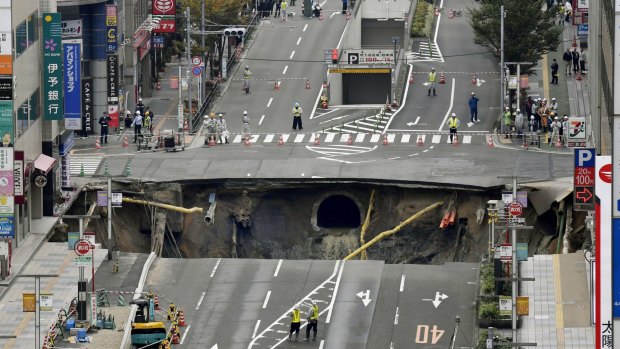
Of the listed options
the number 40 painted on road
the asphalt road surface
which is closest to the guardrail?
the asphalt road surface

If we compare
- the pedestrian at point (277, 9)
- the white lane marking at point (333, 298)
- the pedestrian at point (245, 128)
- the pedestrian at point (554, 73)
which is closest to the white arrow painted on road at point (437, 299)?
the white lane marking at point (333, 298)

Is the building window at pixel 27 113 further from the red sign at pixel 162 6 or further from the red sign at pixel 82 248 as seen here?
the red sign at pixel 162 6

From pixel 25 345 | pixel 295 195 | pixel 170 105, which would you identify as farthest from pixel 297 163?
pixel 25 345

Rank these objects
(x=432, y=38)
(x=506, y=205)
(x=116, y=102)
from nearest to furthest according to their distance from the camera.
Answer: (x=506, y=205), (x=116, y=102), (x=432, y=38)

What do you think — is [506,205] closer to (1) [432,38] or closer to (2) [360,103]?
(2) [360,103]

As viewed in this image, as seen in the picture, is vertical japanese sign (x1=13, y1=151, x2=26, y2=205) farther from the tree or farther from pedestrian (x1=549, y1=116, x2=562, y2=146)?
the tree

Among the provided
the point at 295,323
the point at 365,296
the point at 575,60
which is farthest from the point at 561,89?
the point at 295,323

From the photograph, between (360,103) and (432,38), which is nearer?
(360,103)

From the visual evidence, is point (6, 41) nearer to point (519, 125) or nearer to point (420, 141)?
point (420, 141)
